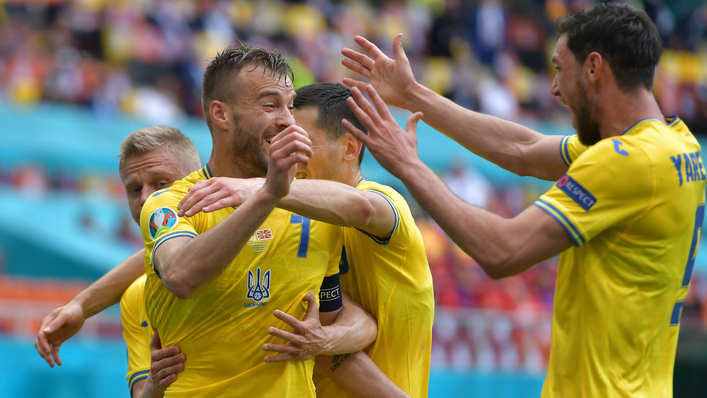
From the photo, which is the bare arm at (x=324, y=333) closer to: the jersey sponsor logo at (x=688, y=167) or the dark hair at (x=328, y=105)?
the dark hair at (x=328, y=105)

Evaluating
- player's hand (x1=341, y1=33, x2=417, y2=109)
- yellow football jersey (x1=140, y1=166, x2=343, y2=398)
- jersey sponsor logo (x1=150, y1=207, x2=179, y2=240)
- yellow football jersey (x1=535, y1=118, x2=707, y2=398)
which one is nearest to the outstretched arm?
player's hand (x1=341, y1=33, x2=417, y2=109)

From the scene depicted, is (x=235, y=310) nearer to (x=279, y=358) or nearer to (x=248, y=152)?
(x=279, y=358)

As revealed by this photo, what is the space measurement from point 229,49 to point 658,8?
1954cm

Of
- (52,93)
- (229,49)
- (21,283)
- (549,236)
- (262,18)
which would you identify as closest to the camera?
(549,236)

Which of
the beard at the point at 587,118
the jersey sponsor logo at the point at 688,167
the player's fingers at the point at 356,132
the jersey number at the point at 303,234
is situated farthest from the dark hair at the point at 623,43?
the jersey number at the point at 303,234

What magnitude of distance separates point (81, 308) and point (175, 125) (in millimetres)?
9485

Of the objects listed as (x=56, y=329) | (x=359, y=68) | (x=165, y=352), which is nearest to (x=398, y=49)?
(x=359, y=68)

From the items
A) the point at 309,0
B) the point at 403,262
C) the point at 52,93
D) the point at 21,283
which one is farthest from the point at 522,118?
the point at 403,262

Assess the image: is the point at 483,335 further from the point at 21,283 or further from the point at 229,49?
the point at 229,49

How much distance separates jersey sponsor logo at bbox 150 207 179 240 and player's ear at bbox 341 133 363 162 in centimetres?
115

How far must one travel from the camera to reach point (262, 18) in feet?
56.2

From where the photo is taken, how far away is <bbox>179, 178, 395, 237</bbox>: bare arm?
297 centimetres

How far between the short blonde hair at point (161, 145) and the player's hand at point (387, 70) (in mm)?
1114

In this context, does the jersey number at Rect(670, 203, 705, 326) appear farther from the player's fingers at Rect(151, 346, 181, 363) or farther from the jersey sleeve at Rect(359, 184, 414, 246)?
the player's fingers at Rect(151, 346, 181, 363)
